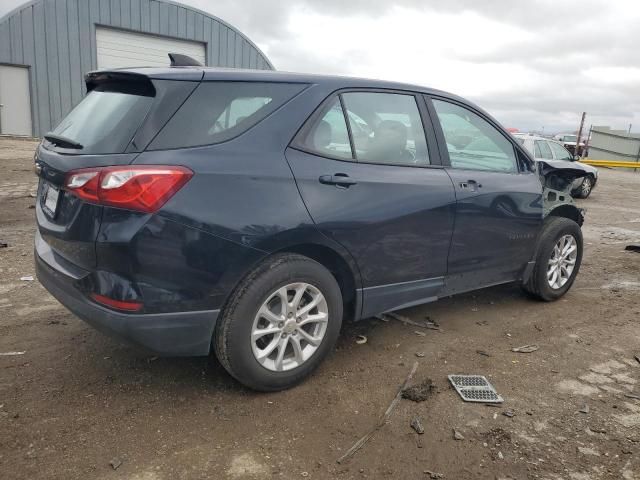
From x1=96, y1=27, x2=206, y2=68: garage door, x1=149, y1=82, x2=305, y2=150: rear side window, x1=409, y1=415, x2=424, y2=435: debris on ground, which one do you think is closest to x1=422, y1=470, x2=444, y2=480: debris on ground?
x1=409, y1=415, x2=424, y2=435: debris on ground

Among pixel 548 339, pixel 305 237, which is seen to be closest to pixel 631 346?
pixel 548 339

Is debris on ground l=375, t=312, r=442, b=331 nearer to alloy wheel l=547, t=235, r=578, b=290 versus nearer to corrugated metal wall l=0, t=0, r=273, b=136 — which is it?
alloy wheel l=547, t=235, r=578, b=290

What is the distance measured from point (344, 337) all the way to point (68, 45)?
1723 centimetres

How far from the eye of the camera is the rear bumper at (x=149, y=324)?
2.49 meters

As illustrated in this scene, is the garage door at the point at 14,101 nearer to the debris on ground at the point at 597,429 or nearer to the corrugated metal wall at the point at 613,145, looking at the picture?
the debris on ground at the point at 597,429

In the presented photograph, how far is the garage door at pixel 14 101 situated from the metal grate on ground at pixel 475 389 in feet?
58.3

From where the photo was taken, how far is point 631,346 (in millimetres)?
3873

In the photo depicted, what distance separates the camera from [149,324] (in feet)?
→ 8.20

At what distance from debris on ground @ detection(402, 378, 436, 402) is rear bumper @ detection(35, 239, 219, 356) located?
119cm

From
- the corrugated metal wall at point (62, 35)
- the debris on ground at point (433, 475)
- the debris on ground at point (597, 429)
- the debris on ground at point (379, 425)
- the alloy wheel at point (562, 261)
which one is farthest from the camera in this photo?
the corrugated metal wall at point (62, 35)

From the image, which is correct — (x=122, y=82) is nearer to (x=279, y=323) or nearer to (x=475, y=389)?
(x=279, y=323)

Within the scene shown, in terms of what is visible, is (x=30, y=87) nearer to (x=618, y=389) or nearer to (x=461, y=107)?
(x=461, y=107)

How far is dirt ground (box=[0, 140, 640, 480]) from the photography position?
2.40m

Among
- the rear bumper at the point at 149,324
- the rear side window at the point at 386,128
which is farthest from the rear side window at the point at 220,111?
the rear bumper at the point at 149,324
